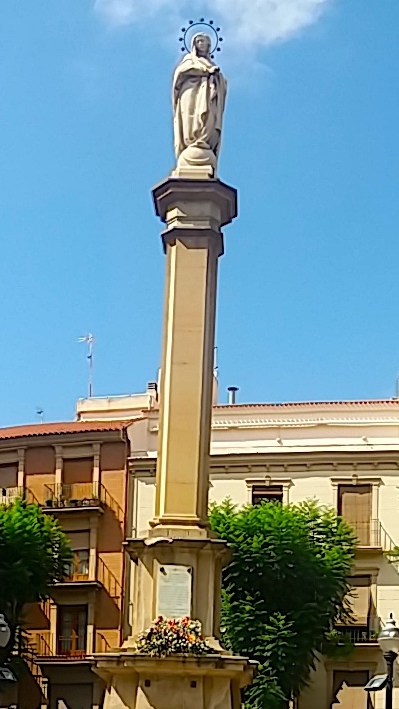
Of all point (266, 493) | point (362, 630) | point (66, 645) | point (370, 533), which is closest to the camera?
point (362, 630)

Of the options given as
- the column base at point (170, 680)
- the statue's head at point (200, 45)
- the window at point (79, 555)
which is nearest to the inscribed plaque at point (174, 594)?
the column base at point (170, 680)

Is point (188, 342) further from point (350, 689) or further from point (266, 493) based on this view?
point (350, 689)

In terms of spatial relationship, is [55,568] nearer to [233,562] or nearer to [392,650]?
[233,562]

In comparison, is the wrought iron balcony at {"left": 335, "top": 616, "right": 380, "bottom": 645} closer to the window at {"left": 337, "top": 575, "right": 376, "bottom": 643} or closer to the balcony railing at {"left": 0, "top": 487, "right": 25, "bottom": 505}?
the window at {"left": 337, "top": 575, "right": 376, "bottom": 643}

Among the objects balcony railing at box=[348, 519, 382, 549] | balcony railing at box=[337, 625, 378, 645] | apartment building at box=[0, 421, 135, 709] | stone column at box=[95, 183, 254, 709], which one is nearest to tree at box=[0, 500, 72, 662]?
apartment building at box=[0, 421, 135, 709]

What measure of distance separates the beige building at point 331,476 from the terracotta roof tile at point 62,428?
32.4 inches

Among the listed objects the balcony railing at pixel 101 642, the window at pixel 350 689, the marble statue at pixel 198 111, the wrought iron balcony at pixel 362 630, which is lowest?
the window at pixel 350 689

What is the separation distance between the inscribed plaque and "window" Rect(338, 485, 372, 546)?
19.0 metres

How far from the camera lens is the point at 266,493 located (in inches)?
1529

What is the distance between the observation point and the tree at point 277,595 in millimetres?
33438

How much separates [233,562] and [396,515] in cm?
619

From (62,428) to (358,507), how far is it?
958 cm

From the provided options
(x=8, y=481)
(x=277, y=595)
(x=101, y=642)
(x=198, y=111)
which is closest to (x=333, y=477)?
(x=277, y=595)

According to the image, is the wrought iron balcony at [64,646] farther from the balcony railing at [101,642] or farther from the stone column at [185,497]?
the stone column at [185,497]
